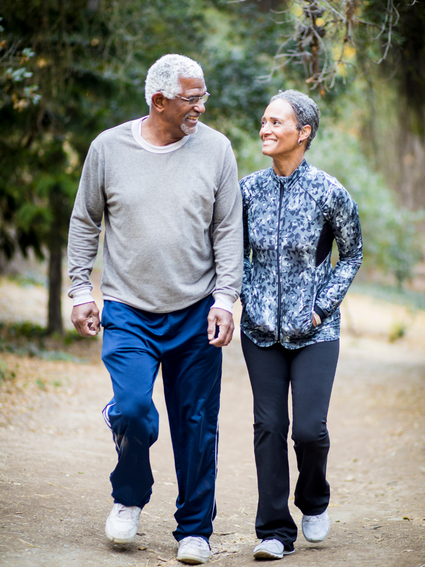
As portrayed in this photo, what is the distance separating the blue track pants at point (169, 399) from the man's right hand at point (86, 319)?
0.19 feet

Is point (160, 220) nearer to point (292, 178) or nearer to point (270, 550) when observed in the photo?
point (292, 178)

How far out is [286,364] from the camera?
10.3ft

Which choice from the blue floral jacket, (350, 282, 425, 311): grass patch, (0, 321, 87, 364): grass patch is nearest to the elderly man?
the blue floral jacket

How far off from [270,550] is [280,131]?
1.98m

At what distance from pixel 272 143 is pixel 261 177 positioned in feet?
0.71

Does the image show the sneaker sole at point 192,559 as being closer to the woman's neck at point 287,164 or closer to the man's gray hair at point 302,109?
the woman's neck at point 287,164

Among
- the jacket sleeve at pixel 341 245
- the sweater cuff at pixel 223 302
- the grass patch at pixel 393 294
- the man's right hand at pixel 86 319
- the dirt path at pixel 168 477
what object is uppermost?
the jacket sleeve at pixel 341 245

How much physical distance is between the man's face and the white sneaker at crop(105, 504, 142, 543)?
1.80 m

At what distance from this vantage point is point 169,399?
10.3ft

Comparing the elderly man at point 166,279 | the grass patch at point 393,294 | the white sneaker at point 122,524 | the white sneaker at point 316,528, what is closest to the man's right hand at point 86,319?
the elderly man at point 166,279

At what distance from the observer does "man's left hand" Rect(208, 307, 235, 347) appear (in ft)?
9.63

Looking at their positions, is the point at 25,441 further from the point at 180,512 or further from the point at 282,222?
the point at 282,222

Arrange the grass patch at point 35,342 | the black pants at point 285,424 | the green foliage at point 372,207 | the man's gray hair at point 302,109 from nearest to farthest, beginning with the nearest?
the black pants at point 285,424
the man's gray hair at point 302,109
the grass patch at point 35,342
the green foliage at point 372,207

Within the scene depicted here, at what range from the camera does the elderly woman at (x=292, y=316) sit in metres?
3.03
